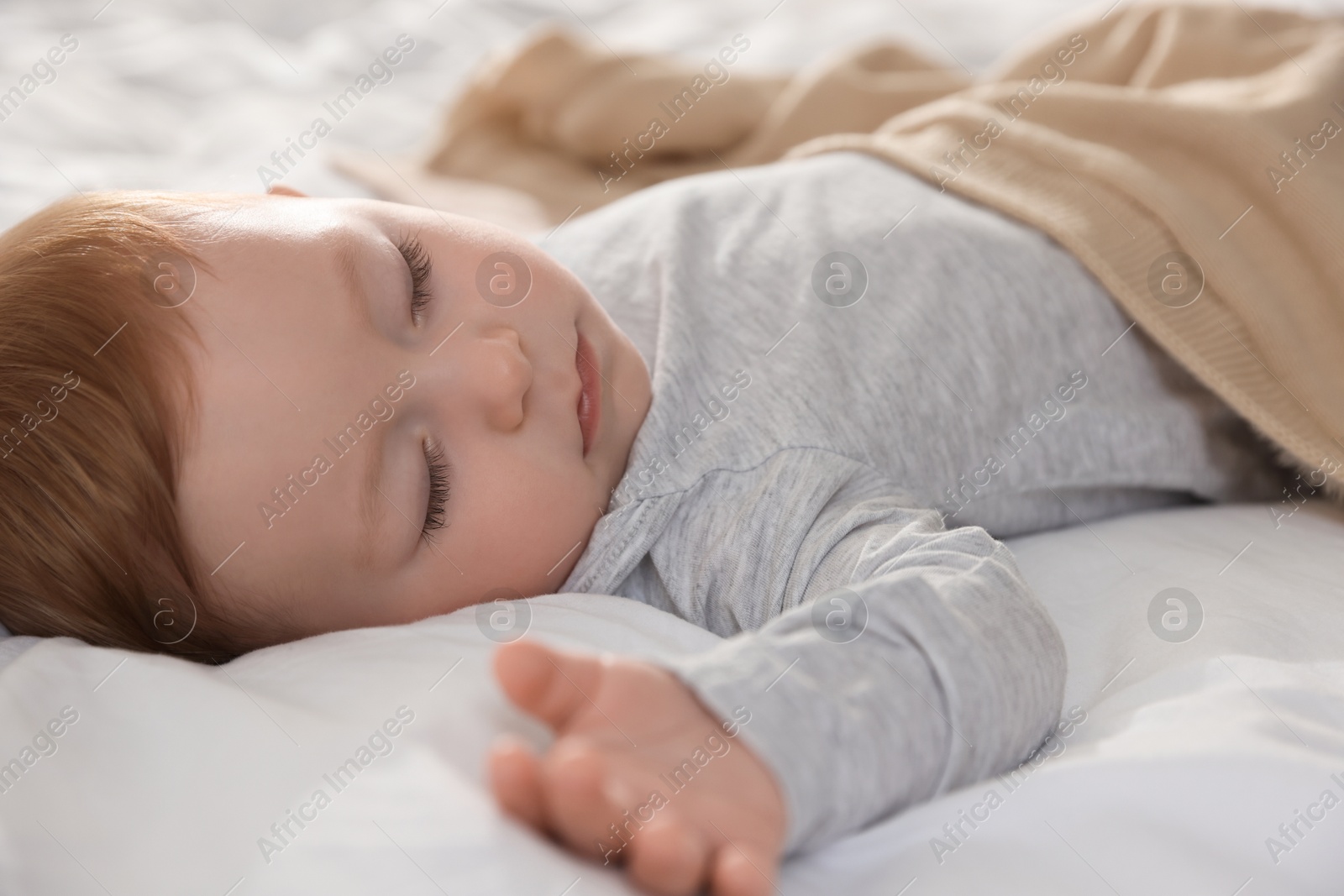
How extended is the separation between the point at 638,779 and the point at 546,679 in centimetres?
7

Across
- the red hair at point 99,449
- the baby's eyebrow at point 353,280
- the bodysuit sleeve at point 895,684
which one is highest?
the baby's eyebrow at point 353,280

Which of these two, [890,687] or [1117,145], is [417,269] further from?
[1117,145]

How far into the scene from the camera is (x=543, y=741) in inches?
24.6

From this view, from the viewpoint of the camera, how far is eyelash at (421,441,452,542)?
82 centimetres

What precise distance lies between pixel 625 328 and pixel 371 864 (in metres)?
0.64

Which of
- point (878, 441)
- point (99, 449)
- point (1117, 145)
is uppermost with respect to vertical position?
point (1117, 145)

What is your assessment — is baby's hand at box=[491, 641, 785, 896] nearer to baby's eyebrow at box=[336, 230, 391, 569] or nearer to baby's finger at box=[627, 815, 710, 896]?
baby's finger at box=[627, 815, 710, 896]

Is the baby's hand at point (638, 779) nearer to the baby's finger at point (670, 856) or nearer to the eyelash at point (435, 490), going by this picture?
the baby's finger at point (670, 856)

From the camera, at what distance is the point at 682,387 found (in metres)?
0.98

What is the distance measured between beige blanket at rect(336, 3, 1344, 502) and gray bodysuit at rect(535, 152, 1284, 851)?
0.22 feet

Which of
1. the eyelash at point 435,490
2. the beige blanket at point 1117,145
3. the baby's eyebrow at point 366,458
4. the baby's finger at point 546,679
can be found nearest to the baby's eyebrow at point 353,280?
the baby's eyebrow at point 366,458

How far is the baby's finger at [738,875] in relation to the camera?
489 mm

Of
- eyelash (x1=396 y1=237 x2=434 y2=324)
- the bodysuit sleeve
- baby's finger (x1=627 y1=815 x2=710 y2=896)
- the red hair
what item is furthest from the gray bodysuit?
the red hair

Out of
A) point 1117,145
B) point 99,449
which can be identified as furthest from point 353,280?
point 1117,145
